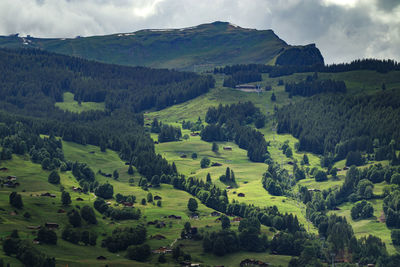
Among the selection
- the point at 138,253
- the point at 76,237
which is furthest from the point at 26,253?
the point at 138,253

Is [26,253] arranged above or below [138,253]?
above

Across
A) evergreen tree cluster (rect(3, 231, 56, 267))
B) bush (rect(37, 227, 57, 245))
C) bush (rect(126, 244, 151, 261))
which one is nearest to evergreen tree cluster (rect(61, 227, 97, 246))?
bush (rect(37, 227, 57, 245))

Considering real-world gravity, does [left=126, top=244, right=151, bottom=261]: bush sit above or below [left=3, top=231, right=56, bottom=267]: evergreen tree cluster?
below

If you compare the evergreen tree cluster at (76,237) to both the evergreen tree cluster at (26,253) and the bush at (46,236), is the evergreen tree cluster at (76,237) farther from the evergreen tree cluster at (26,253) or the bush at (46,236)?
the evergreen tree cluster at (26,253)

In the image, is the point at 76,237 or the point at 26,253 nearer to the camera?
the point at 26,253

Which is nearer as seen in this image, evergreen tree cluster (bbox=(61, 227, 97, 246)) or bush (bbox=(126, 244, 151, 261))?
bush (bbox=(126, 244, 151, 261))

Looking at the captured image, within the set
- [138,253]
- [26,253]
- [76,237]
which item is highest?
[26,253]

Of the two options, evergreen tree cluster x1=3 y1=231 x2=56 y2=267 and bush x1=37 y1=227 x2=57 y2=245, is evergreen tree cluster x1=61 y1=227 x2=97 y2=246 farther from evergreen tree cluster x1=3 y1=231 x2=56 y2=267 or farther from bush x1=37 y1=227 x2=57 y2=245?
evergreen tree cluster x1=3 y1=231 x2=56 y2=267

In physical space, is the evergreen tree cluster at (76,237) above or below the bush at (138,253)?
above

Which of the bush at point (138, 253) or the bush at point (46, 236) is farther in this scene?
the bush at point (138, 253)

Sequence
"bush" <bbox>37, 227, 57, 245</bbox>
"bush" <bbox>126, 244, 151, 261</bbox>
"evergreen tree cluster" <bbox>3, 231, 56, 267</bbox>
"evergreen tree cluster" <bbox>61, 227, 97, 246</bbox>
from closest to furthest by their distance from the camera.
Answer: "evergreen tree cluster" <bbox>3, 231, 56, 267</bbox>, "bush" <bbox>37, 227, 57, 245</bbox>, "bush" <bbox>126, 244, 151, 261</bbox>, "evergreen tree cluster" <bbox>61, 227, 97, 246</bbox>

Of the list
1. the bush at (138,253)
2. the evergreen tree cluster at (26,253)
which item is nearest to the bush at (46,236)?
the evergreen tree cluster at (26,253)

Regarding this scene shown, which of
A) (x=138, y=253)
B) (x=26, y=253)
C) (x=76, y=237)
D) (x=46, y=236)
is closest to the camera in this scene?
(x=26, y=253)

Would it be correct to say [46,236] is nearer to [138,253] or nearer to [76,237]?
[76,237]
